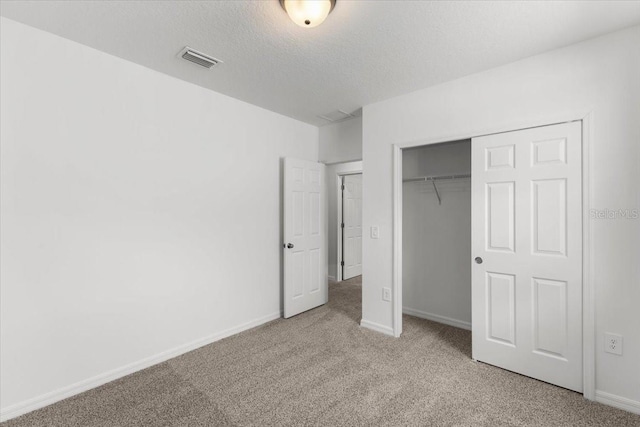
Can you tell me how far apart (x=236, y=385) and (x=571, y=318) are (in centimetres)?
251

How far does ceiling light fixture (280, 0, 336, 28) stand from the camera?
5.35 feet

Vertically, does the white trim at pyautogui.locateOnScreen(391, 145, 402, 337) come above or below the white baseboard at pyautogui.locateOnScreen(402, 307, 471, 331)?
above

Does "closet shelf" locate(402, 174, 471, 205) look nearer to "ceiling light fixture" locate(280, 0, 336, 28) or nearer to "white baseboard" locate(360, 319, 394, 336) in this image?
"white baseboard" locate(360, 319, 394, 336)

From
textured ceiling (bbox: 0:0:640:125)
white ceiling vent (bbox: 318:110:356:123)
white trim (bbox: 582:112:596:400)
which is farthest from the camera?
white ceiling vent (bbox: 318:110:356:123)

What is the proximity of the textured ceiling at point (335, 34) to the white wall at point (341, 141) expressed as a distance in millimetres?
1118

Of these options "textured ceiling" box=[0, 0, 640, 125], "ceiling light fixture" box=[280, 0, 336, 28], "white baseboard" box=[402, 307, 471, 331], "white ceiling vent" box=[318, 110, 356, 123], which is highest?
"textured ceiling" box=[0, 0, 640, 125]

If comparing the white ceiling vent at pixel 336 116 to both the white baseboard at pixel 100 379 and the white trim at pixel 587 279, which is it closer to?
the white trim at pixel 587 279

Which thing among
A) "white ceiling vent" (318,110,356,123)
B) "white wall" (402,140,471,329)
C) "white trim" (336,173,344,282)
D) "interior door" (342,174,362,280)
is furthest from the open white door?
"interior door" (342,174,362,280)

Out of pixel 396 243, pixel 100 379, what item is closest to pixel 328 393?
pixel 396 243

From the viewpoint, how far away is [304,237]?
151 inches

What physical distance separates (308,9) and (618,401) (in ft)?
10.3

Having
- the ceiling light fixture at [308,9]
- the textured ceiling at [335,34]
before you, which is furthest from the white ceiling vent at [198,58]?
the ceiling light fixture at [308,9]

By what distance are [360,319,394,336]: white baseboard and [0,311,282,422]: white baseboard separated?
53.0 inches

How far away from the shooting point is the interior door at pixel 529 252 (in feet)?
7.04
